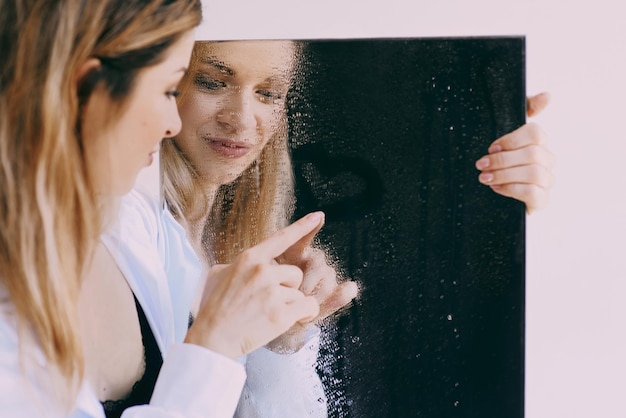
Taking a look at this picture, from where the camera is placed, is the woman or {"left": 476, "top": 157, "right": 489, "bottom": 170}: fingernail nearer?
the woman

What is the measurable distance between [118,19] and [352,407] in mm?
627

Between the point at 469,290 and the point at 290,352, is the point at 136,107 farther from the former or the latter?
the point at 469,290

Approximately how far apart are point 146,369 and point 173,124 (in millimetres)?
353

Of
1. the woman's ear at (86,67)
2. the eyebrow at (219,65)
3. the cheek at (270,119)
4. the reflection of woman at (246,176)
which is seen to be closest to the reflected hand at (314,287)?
the reflection of woman at (246,176)

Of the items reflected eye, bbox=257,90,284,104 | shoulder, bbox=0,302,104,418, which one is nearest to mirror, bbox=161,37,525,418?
reflected eye, bbox=257,90,284,104

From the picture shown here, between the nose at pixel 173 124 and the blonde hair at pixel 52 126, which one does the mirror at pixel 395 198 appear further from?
the blonde hair at pixel 52 126

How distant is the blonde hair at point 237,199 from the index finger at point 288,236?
1cm

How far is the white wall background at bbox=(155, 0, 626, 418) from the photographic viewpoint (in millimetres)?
941

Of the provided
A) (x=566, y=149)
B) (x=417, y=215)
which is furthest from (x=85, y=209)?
(x=566, y=149)

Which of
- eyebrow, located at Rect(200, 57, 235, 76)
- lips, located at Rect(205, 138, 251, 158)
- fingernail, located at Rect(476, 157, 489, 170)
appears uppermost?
eyebrow, located at Rect(200, 57, 235, 76)

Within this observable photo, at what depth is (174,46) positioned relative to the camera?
0.81 m

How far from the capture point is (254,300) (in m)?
0.85

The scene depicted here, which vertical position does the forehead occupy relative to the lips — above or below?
above

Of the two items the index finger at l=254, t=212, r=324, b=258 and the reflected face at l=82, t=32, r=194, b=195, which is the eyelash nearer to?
the reflected face at l=82, t=32, r=194, b=195
